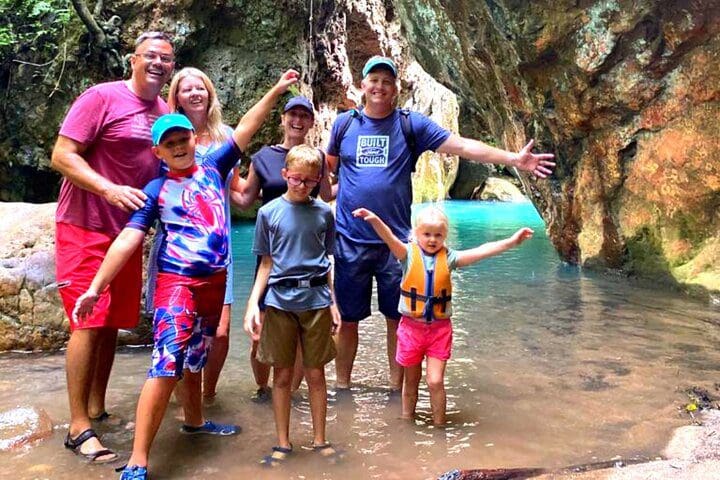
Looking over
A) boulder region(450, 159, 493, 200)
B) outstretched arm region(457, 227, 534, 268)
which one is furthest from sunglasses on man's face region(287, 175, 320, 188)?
boulder region(450, 159, 493, 200)

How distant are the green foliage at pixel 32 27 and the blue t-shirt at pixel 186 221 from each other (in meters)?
12.5

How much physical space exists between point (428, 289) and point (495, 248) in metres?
0.41

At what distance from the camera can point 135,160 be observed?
120 inches

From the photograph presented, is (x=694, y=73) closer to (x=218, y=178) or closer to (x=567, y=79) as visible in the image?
(x=567, y=79)

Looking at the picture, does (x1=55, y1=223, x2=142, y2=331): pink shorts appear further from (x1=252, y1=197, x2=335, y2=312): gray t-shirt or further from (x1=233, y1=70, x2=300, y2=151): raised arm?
(x1=233, y1=70, x2=300, y2=151): raised arm

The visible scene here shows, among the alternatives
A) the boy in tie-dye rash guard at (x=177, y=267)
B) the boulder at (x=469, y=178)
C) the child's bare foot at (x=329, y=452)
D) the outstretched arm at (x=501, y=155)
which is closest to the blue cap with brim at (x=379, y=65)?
the outstretched arm at (x=501, y=155)

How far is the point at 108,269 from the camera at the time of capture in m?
2.53

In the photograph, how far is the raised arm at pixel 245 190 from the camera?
352 cm

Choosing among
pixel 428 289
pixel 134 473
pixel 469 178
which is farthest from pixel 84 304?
pixel 469 178

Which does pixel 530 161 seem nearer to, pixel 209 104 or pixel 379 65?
pixel 379 65

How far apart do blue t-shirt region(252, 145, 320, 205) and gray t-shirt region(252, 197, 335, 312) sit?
1.52 ft

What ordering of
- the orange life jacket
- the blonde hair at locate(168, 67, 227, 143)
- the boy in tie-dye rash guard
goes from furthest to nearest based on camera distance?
1. the blonde hair at locate(168, 67, 227, 143)
2. the orange life jacket
3. the boy in tie-dye rash guard

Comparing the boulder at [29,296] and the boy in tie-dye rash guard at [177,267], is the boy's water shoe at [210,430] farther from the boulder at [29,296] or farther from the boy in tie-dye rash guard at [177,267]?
the boulder at [29,296]

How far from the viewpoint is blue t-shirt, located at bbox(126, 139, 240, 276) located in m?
2.69
